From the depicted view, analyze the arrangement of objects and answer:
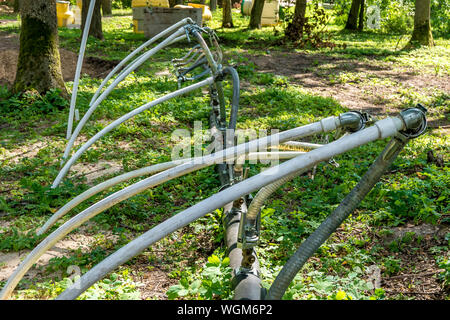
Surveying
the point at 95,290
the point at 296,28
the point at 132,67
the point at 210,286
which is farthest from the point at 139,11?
the point at 210,286

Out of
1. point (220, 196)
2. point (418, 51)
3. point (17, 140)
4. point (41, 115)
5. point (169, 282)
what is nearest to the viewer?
point (220, 196)

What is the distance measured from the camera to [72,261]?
314cm

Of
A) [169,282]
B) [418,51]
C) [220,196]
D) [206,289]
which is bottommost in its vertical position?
[169,282]

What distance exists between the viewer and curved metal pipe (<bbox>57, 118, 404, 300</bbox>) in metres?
1.65

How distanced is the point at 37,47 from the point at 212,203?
5.96 m

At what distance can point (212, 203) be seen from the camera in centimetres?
170

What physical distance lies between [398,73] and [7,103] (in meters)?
8.48

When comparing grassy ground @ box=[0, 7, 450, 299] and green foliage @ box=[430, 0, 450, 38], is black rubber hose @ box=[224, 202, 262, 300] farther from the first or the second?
green foliage @ box=[430, 0, 450, 38]

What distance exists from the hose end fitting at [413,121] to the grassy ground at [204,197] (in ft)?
3.15

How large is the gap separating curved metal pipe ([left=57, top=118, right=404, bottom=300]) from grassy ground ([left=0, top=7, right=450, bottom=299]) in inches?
35.9

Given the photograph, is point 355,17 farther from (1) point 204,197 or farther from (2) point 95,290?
(2) point 95,290

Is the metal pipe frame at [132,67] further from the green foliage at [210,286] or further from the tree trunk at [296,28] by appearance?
the tree trunk at [296,28]
